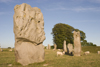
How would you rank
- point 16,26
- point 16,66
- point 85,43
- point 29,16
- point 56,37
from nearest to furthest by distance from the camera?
1. point 16,66
2. point 16,26
3. point 29,16
4. point 56,37
5. point 85,43

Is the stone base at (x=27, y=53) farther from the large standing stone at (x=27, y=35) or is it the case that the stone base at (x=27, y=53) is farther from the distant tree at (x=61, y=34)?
the distant tree at (x=61, y=34)

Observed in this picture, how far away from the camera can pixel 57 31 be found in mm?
47688

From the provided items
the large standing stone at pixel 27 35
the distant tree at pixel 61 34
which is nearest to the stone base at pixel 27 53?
the large standing stone at pixel 27 35

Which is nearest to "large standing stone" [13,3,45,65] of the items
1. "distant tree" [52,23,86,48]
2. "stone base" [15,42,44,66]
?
"stone base" [15,42,44,66]

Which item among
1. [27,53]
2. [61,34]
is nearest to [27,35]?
[27,53]

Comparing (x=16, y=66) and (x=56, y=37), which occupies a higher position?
(x=56, y=37)

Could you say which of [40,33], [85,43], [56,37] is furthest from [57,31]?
[40,33]

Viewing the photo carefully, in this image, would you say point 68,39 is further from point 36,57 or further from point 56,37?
point 36,57

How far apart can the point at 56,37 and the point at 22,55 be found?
1425 inches

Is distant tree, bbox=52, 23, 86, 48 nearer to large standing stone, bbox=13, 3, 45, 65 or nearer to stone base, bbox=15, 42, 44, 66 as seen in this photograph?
large standing stone, bbox=13, 3, 45, 65

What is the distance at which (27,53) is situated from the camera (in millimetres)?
10773

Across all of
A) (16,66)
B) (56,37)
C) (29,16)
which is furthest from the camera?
(56,37)

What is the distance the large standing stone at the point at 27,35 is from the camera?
10.6m

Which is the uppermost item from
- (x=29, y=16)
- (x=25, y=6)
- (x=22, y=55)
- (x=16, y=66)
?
(x=25, y=6)
